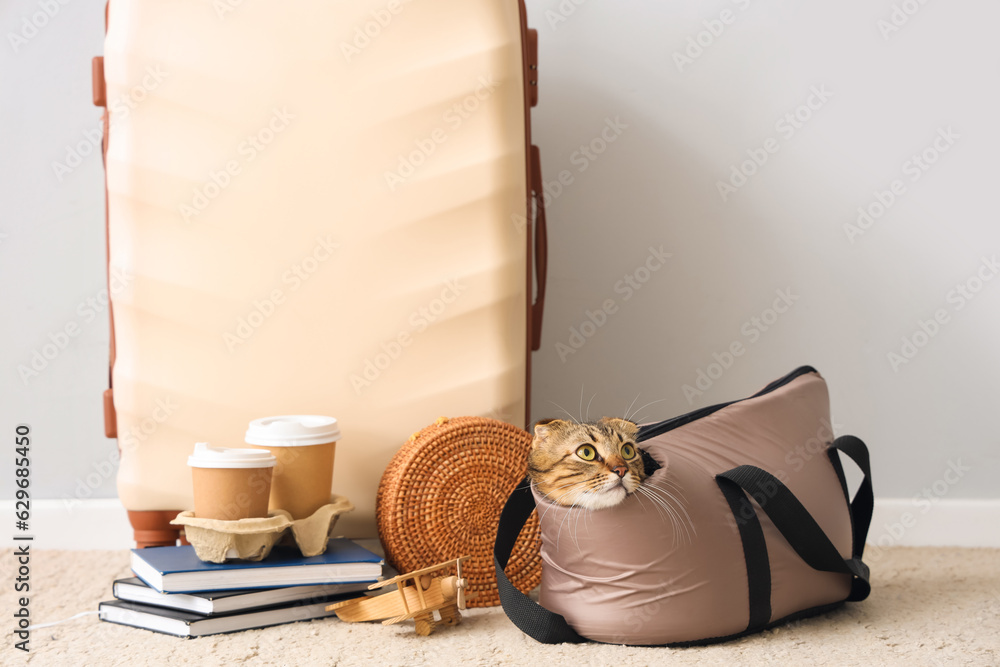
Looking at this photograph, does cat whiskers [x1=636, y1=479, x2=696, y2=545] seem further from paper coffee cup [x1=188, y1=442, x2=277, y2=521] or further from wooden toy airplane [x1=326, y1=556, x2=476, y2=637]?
paper coffee cup [x1=188, y1=442, x2=277, y2=521]

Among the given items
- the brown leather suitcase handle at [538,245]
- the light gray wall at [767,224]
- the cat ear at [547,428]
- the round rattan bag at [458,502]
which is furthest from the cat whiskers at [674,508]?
the light gray wall at [767,224]

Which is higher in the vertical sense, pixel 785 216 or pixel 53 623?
pixel 785 216

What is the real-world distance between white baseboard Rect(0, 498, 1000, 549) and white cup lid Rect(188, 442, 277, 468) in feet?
1.92

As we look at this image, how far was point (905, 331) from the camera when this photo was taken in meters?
1.35

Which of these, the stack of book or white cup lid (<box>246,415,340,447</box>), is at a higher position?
white cup lid (<box>246,415,340,447</box>)

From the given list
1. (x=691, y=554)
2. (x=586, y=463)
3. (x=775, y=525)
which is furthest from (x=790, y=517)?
(x=586, y=463)

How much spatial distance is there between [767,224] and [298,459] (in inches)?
37.1

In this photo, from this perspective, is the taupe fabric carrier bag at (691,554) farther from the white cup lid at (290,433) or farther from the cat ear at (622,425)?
the white cup lid at (290,433)

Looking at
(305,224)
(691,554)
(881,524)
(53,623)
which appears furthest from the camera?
(881,524)

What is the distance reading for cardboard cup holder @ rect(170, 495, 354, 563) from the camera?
A: 2.77ft

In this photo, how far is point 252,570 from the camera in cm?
85

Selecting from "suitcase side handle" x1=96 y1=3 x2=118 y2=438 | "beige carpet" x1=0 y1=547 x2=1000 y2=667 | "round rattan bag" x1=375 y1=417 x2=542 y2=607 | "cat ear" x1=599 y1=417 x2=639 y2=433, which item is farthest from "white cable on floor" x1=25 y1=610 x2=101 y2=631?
"cat ear" x1=599 y1=417 x2=639 y2=433

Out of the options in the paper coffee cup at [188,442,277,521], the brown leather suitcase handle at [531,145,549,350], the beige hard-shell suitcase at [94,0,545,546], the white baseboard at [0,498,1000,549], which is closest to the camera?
the paper coffee cup at [188,442,277,521]

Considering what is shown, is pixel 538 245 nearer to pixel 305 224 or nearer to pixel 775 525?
pixel 305 224
